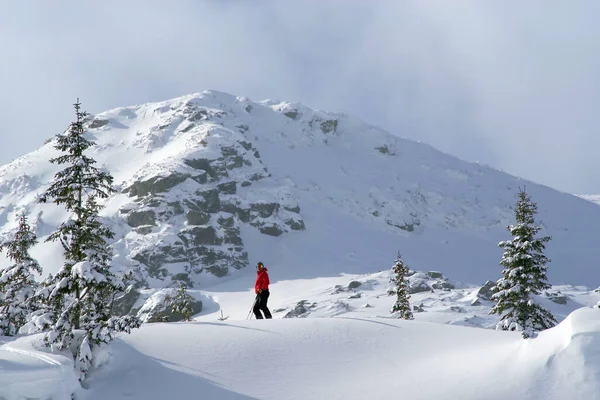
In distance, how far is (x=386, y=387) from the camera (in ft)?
36.4

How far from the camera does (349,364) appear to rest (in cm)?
1234

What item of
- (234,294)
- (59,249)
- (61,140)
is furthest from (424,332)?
(59,249)

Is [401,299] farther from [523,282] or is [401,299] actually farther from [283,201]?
[283,201]

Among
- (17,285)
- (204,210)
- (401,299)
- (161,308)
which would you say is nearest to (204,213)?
(204,210)

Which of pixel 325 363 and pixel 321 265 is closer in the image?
pixel 325 363

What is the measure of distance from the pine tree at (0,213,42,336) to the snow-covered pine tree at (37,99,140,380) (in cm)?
541

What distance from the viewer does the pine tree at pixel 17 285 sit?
19.4 m

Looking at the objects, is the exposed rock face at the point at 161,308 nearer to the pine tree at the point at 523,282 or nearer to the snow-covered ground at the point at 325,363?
the pine tree at the point at 523,282

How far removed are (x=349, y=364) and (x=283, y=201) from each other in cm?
9365

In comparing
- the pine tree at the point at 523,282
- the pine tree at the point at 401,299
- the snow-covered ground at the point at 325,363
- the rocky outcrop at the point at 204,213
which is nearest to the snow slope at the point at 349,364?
the snow-covered ground at the point at 325,363

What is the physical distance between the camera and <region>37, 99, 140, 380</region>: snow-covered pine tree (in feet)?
36.7

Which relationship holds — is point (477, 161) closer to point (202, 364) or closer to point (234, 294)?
point (234, 294)

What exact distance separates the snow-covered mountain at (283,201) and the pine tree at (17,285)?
201ft

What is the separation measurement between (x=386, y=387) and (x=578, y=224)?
134756mm
